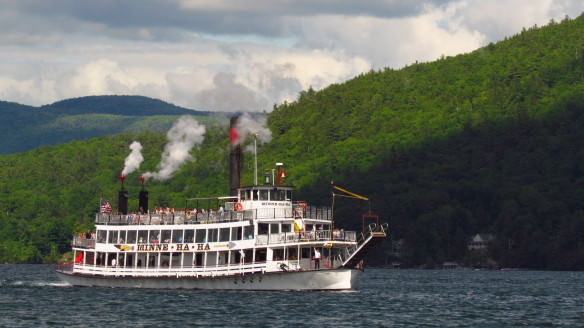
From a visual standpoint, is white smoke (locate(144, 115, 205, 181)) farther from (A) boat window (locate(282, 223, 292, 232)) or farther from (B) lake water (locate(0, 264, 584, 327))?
(A) boat window (locate(282, 223, 292, 232))

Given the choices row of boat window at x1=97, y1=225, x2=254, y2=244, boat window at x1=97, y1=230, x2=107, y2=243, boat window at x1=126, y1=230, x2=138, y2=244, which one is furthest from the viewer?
boat window at x1=97, y1=230, x2=107, y2=243

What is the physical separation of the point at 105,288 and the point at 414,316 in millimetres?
30264

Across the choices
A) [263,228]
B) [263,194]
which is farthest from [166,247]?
[263,194]

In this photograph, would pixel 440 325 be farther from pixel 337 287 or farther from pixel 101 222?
pixel 101 222

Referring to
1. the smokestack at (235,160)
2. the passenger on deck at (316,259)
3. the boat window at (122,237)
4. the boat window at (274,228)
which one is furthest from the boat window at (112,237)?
the passenger on deck at (316,259)

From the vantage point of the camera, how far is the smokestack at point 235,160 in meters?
93.8

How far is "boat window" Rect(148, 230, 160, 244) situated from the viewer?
291 ft

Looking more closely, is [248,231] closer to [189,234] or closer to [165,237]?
[189,234]

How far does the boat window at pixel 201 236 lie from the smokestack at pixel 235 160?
17.6 feet

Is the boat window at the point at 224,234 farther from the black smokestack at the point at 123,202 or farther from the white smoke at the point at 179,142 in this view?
the white smoke at the point at 179,142

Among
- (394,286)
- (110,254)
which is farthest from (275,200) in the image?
(394,286)

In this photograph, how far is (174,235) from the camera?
3469 inches

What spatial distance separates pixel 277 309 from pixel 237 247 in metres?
11.8

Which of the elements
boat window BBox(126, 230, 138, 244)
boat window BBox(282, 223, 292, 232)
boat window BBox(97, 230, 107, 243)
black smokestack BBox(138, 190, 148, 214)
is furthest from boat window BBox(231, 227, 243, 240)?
black smokestack BBox(138, 190, 148, 214)
